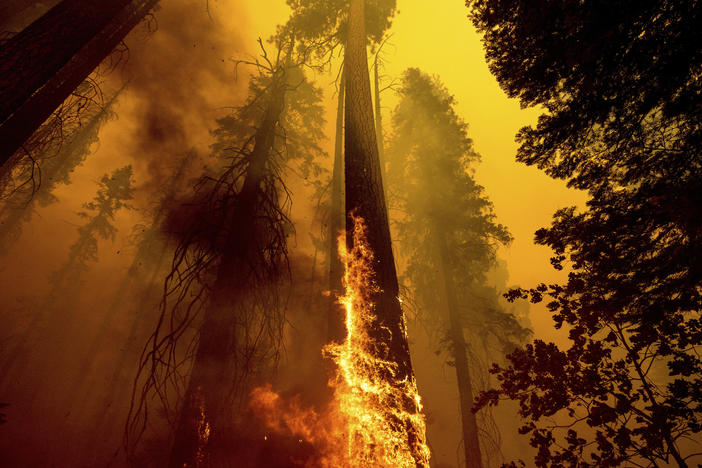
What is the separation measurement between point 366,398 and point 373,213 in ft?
6.78

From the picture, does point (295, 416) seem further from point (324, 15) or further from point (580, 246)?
point (324, 15)

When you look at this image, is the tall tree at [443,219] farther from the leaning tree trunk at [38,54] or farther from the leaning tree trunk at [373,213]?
the leaning tree trunk at [38,54]

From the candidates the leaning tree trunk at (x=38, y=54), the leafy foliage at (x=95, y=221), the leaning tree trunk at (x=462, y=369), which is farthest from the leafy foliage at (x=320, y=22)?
the leafy foliage at (x=95, y=221)

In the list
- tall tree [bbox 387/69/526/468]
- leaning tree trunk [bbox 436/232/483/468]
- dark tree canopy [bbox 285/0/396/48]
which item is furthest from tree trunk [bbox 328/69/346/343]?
leaning tree trunk [bbox 436/232/483/468]

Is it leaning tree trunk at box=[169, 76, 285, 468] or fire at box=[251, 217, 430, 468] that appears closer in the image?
fire at box=[251, 217, 430, 468]

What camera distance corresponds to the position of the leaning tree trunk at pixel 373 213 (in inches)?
110

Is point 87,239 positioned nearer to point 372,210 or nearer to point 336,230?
point 336,230

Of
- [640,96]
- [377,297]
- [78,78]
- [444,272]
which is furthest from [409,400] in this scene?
[444,272]

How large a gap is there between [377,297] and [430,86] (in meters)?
14.2

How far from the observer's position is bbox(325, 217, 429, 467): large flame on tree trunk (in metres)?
2.52

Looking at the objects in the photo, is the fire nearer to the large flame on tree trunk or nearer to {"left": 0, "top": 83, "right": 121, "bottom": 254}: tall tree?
the large flame on tree trunk

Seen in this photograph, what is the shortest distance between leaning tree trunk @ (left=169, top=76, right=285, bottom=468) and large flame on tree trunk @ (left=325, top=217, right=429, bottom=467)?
1.94 m

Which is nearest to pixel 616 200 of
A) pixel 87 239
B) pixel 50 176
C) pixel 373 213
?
pixel 373 213

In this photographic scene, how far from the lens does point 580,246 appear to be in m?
4.07
